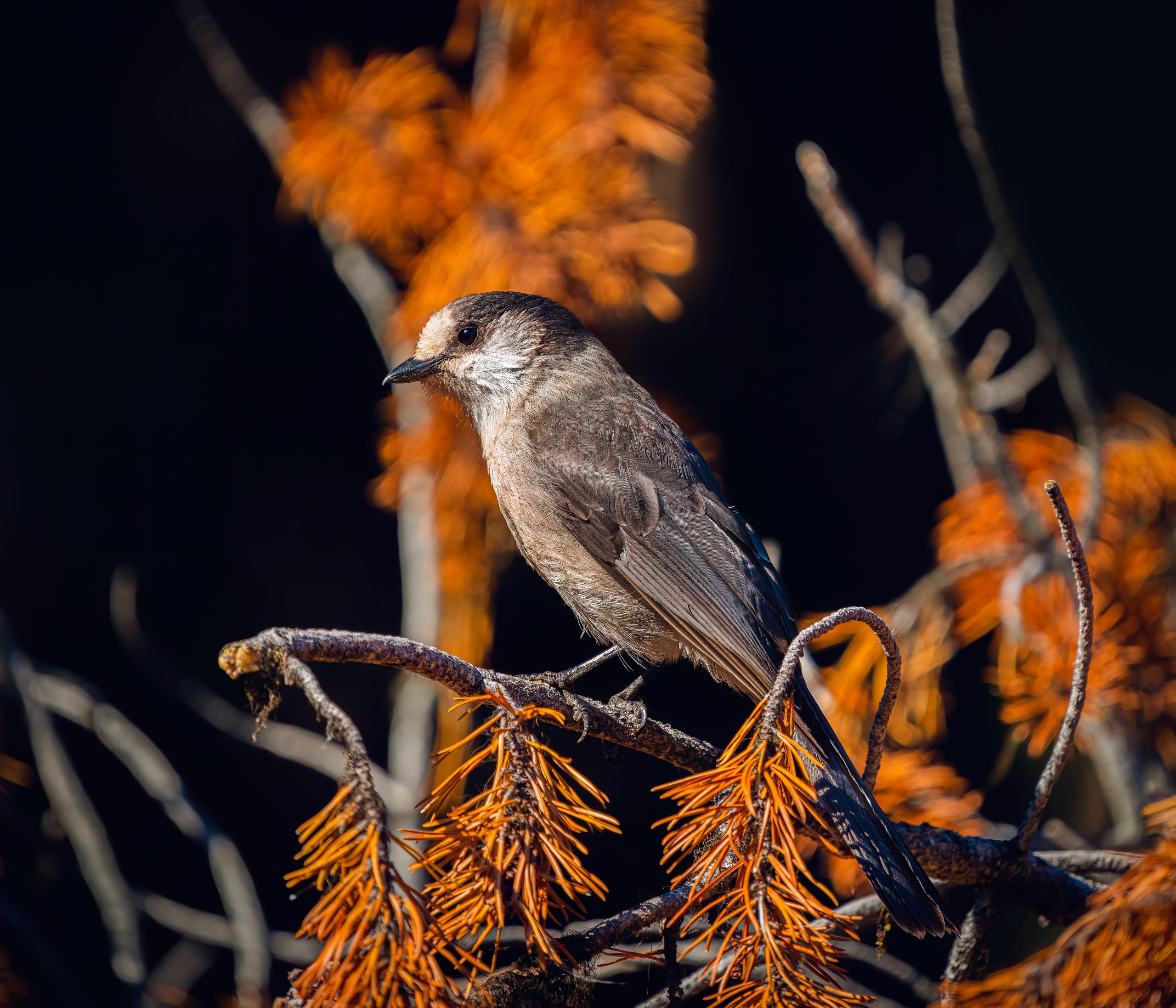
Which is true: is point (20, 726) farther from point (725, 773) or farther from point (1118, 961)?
point (1118, 961)

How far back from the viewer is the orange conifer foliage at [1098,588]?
1863 mm

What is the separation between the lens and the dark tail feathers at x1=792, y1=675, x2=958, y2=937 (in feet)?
3.74

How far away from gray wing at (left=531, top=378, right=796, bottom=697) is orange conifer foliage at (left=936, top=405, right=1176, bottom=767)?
23.0 inches

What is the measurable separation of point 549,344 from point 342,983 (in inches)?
64.9

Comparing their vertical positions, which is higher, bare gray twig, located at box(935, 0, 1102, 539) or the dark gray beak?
the dark gray beak

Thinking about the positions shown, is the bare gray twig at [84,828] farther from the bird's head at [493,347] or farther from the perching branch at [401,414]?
the bird's head at [493,347]

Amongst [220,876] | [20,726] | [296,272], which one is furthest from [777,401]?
[20,726]

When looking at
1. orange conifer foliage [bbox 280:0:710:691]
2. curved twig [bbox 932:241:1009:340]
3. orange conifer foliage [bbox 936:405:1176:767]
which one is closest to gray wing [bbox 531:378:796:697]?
orange conifer foliage [bbox 280:0:710:691]

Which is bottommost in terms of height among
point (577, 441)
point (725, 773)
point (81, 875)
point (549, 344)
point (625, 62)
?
point (81, 875)

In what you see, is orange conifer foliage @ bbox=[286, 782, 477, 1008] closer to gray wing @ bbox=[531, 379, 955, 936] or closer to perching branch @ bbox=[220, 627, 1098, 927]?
perching branch @ bbox=[220, 627, 1098, 927]

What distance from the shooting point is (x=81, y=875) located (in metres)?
2.40

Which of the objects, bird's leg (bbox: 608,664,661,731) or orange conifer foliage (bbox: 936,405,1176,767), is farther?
orange conifer foliage (bbox: 936,405,1176,767)

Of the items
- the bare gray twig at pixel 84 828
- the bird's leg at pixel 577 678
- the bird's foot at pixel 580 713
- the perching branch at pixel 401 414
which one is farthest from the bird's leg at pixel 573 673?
the bare gray twig at pixel 84 828

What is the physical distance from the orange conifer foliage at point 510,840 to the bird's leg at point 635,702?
1.28ft
